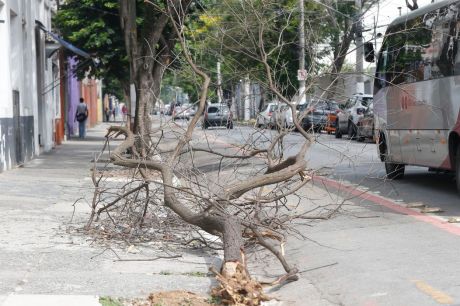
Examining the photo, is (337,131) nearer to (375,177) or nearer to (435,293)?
(375,177)

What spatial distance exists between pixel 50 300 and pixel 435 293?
131 inches

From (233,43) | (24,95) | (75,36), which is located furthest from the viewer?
(75,36)

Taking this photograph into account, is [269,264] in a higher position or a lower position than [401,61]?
lower

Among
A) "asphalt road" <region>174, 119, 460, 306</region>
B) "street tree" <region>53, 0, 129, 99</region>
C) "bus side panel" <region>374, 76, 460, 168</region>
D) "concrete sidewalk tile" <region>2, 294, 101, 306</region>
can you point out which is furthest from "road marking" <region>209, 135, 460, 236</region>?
"street tree" <region>53, 0, 129, 99</region>

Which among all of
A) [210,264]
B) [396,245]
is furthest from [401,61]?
[210,264]

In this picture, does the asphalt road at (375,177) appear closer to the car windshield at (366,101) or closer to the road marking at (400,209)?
the road marking at (400,209)

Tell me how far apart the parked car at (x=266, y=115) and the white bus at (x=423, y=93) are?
1.92m

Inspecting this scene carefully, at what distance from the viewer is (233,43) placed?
1303cm

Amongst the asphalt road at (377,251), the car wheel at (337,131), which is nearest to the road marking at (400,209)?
the asphalt road at (377,251)

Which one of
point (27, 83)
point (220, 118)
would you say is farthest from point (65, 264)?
point (27, 83)

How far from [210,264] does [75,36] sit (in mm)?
24208

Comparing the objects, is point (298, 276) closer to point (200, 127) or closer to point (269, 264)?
point (269, 264)

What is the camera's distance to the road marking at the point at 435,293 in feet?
22.2

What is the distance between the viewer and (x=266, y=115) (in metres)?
11.8
